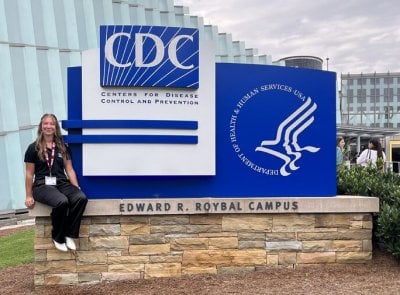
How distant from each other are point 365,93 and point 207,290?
56800 millimetres

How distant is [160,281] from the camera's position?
593cm

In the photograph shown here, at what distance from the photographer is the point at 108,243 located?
5.99 metres

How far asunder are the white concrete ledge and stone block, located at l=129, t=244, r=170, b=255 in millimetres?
380

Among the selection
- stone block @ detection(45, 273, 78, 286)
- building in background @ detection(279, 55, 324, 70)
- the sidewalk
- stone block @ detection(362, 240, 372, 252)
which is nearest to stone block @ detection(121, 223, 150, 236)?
stone block @ detection(45, 273, 78, 286)

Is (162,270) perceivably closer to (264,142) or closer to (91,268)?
(91,268)

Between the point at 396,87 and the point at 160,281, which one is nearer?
the point at 160,281

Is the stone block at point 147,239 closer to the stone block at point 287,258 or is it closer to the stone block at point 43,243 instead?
the stone block at point 43,243

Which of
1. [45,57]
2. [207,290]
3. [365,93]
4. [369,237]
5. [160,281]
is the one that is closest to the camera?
[207,290]

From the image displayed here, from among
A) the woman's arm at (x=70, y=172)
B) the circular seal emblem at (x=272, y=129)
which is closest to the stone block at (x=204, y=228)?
the circular seal emblem at (x=272, y=129)

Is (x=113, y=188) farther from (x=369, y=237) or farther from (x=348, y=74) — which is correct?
(x=348, y=74)

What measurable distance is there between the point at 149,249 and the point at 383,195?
331cm

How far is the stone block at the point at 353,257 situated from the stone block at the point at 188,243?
1610 mm

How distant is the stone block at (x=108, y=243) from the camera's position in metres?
5.98

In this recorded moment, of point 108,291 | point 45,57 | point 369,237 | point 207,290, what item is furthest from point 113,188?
point 45,57
